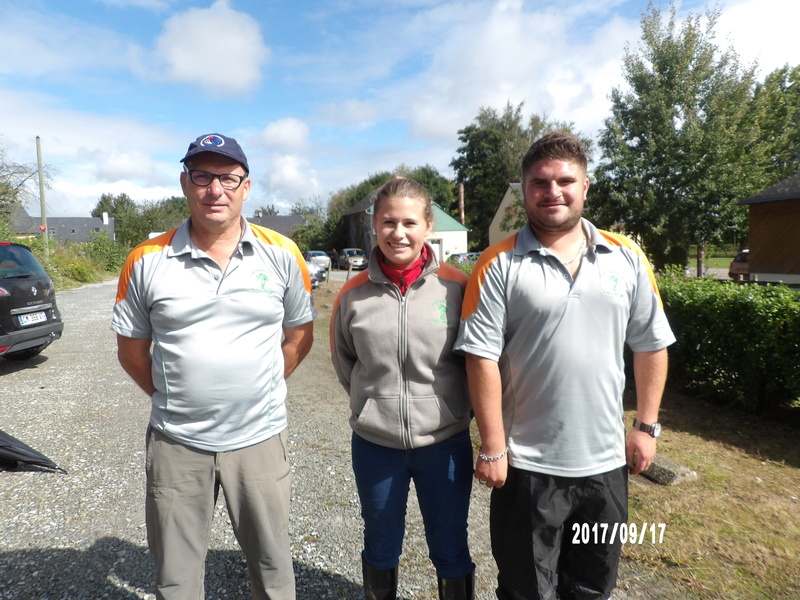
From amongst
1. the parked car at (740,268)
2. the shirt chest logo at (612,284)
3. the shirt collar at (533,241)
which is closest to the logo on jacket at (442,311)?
the shirt collar at (533,241)

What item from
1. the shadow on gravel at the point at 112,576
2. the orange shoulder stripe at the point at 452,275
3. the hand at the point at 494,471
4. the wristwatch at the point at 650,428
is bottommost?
the shadow on gravel at the point at 112,576

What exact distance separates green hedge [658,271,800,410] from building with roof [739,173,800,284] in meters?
15.7

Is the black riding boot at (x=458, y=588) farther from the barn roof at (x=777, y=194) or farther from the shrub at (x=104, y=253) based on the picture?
the shrub at (x=104, y=253)

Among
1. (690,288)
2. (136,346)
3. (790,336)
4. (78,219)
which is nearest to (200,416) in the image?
(136,346)

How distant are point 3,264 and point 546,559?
8.09 meters

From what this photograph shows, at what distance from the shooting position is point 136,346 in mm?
2188

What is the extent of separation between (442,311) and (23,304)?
732 centimetres

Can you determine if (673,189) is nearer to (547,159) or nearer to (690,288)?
(690,288)

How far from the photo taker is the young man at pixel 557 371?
79.3 inches

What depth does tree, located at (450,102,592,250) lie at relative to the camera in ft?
159

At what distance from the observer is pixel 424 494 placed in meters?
2.25

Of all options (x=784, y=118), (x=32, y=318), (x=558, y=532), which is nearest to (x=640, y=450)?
(x=558, y=532)

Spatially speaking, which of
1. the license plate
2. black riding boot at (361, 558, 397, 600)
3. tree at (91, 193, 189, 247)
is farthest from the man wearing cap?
tree at (91, 193, 189, 247)

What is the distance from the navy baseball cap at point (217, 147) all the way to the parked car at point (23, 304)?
6.44m
